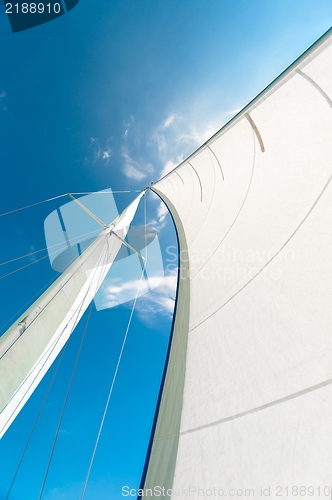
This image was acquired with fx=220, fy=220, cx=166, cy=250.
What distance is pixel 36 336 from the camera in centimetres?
236

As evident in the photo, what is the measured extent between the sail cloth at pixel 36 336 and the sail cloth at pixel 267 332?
1.45m

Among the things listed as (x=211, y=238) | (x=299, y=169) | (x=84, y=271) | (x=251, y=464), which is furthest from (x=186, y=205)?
(x=251, y=464)

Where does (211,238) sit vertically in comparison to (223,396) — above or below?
above

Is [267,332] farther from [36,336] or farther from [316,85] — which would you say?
[36,336]

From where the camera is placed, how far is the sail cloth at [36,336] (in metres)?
2.00

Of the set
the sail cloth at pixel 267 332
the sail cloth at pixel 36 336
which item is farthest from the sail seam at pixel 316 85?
the sail cloth at pixel 36 336

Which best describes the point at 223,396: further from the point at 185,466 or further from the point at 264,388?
the point at 185,466

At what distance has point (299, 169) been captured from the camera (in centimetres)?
158

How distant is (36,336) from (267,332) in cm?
230

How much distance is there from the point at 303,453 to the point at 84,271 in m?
3.34

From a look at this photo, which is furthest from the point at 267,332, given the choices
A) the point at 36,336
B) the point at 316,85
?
the point at 36,336

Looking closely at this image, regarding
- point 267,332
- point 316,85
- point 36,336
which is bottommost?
point 267,332

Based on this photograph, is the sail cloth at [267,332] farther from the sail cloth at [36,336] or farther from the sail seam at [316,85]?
the sail cloth at [36,336]

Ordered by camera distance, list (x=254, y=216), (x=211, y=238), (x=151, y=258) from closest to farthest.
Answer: (x=254, y=216) < (x=211, y=238) < (x=151, y=258)
